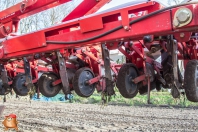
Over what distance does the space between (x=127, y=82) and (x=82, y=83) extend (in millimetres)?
866

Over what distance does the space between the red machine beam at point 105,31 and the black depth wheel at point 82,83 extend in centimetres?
97

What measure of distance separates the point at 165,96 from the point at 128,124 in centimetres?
686

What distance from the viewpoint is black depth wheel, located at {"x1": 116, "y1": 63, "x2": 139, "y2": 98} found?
130 inches

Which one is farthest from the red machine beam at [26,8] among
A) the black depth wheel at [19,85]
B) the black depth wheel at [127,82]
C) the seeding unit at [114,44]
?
the black depth wheel at [19,85]

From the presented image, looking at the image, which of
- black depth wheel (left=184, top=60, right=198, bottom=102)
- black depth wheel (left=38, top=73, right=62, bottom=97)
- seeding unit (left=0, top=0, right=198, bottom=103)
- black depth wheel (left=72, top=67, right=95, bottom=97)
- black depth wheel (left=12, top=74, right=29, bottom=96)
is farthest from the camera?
black depth wheel (left=12, top=74, right=29, bottom=96)

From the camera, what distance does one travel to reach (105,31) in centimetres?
252

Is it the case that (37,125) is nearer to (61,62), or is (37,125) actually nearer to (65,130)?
(65,130)

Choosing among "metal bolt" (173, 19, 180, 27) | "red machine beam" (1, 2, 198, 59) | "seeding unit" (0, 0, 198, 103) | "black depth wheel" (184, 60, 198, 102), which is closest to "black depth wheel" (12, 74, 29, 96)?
"seeding unit" (0, 0, 198, 103)

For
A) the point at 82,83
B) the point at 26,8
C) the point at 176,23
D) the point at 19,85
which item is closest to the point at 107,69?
the point at 176,23

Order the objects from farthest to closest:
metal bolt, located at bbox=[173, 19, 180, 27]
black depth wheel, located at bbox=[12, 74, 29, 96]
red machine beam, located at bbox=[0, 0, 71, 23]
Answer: black depth wheel, located at bbox=[12, 74, 29, 96]
red machine beam, located at bbox=[0, 0, 71, 23]
metal bolt, located at bbox=[173, 19, 180, 27]

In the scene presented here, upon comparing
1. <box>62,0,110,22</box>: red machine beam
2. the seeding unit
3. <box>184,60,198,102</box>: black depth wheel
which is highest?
<box>62,0,110,22</box>: red machine beam

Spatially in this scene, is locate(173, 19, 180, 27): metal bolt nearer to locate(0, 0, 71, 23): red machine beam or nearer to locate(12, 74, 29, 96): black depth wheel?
locate(0, 0, 71, 23): red machine beam

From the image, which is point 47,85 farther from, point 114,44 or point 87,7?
point 114,44

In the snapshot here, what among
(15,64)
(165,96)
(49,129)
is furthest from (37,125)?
(165,96)
